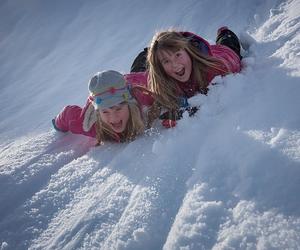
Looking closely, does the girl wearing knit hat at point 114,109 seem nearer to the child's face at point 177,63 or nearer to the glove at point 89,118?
the glove at point 89,118

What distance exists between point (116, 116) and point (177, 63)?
2.13ft

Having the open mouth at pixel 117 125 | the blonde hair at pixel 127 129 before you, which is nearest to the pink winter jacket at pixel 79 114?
the blonde hair at pixel 127 129

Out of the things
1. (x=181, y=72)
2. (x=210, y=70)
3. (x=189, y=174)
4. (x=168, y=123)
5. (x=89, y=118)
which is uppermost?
(x=89, y=118)

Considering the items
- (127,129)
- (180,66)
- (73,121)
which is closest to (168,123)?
(127,129)

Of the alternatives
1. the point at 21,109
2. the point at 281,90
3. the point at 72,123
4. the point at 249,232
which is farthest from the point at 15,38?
the point at 249,232

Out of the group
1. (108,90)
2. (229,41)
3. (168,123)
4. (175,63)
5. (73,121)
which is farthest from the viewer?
(229,41)

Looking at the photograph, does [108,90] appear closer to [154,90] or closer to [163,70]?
[154,90]

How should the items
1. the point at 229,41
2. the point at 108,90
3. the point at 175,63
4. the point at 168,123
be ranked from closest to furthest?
the point at 168,123 → the point at 108,90 → the point at 175,63 → the point at 229,41

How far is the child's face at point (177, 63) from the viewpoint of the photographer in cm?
Answer: 261

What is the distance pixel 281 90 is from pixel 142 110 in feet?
3.45

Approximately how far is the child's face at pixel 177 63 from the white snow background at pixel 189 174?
0.36 meters

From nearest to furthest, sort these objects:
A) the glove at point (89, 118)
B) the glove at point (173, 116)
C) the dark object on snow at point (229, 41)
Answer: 1. the glove at point (173, 116)
2. the glove at point (89, 118)
3. the dark object on snow at point (229, 41)

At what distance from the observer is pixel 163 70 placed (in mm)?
2672

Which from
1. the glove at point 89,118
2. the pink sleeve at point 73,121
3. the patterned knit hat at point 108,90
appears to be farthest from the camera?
the pink sleeve at point 73,121
